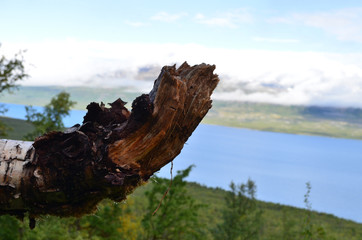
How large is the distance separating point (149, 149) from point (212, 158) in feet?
493

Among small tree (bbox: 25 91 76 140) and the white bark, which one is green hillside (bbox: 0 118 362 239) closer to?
small tree (bbox: 25 91 76 140)

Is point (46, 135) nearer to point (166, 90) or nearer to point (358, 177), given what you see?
point (166, 90)

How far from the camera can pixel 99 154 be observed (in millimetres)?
1924

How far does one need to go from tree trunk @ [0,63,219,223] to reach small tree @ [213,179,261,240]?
13.3 metres

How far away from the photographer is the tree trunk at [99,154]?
188 cm

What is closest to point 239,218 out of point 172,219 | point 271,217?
point 172,219

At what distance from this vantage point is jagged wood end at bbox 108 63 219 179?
6.38 ft

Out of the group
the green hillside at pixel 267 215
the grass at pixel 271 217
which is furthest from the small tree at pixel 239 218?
the grass at pixel 271 217

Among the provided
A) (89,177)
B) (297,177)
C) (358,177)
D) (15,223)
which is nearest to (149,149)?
(89,177)

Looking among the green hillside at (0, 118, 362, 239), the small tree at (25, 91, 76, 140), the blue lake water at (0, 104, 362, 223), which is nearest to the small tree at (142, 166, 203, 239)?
the small tree at (25, 91, 76, 140)

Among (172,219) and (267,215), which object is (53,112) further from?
(267,215)

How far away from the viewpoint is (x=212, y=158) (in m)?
151

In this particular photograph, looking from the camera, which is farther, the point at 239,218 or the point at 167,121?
the point at 239,218

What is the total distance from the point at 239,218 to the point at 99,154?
570 inches
